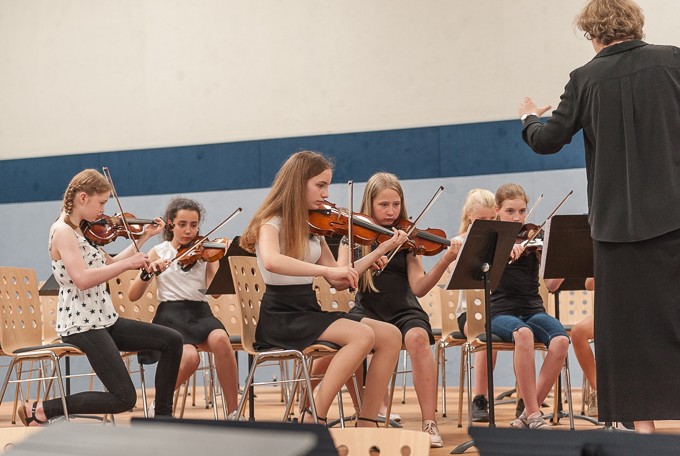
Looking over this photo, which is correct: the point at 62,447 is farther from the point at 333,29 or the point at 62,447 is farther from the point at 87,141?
the point at 87,141

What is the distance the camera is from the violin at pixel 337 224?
9.07 feet

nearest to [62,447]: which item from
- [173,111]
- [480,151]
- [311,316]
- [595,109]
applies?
[595,109]

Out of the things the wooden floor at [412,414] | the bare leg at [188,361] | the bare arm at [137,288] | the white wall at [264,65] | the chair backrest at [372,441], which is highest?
the white wall at [264,65]

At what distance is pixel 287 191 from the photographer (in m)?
2.67

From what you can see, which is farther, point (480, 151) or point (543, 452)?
point (480, 151)

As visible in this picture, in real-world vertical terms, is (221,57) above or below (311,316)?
above

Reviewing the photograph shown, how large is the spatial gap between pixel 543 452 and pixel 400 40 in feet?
17.5

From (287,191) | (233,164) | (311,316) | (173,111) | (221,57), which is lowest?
(311,316)

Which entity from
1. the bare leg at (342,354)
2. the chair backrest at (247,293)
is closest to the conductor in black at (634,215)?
the bare leg at (342,354)

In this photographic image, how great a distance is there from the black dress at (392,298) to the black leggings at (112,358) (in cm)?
82

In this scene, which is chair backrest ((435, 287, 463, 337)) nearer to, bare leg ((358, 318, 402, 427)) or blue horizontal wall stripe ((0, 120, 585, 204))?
bare leg ((358, 318, 402, 427))

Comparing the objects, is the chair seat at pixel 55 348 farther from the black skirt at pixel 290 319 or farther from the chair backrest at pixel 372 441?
the chair backrest at pixel 372 441

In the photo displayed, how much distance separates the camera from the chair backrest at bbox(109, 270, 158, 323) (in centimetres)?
341

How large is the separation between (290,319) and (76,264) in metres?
0.87
